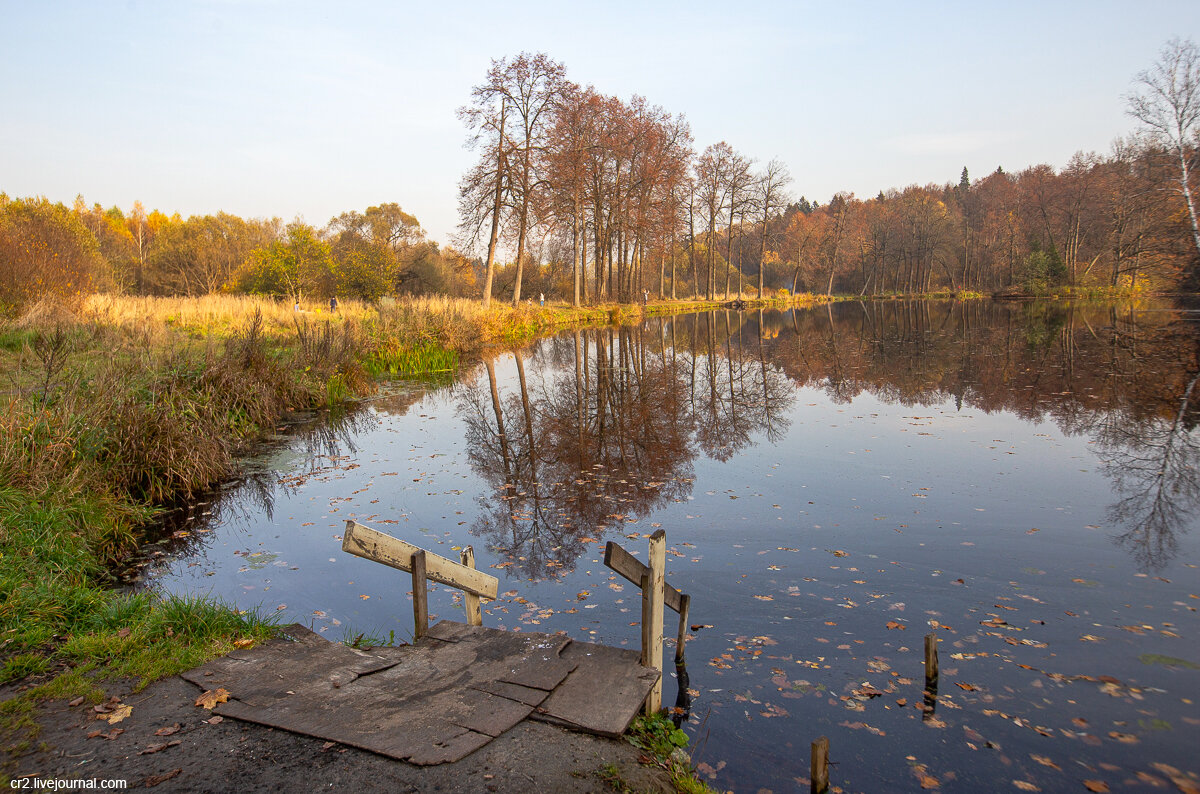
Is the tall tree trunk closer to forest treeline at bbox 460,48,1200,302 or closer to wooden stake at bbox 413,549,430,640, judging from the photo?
forest treeline at bbox 460,48,1200,302

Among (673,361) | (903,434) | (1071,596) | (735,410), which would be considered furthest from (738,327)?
(1071,596)

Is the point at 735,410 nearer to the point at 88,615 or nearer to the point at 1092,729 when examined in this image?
the point at 1092,729

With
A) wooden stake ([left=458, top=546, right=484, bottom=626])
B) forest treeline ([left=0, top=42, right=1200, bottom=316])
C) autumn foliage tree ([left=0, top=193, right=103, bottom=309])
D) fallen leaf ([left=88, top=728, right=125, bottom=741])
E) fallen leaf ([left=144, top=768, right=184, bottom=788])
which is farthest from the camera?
forest treeline ([left=0, top=42, right=1200, bottom=316])

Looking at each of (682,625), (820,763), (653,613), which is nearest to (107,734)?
(653,613)

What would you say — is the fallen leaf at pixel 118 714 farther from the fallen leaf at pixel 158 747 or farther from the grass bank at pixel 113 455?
the fallen leaf at pixel 158 747

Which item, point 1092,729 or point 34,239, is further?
point 34,239

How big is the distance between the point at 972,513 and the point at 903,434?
4530mm

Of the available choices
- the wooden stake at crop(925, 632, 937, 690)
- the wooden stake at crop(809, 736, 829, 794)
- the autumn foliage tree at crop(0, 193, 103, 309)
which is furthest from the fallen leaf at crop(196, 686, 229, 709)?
the autumn foliage tree at crop(0, 193, 103, 309)

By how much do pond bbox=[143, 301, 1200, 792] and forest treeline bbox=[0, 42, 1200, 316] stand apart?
1554 cm

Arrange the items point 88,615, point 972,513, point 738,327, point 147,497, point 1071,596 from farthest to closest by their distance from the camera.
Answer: point 738,327 → point 147,497 → point 972,513 → point 1071,596 → point 88,615

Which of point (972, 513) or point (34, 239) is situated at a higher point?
point (34, 239)

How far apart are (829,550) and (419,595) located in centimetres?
453

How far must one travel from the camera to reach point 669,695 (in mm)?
4852

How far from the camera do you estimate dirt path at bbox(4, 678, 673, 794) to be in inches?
140
